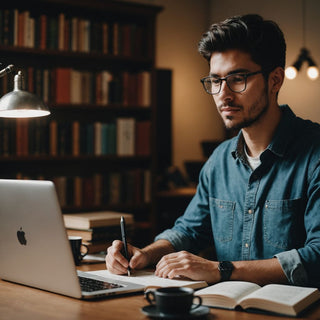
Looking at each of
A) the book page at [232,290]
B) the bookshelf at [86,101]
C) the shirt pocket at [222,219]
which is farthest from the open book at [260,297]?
the bookshelf at [86,101]

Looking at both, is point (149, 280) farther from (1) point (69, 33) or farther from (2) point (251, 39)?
(1) point (69, 33)

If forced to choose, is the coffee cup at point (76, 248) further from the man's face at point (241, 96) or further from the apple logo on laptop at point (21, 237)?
the man's face at point (241, 96)

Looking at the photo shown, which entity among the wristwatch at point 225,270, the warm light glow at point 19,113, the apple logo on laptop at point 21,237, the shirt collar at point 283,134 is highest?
the warm light glow at point 19,113

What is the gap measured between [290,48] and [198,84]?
934 mm

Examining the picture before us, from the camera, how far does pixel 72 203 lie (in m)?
3.85

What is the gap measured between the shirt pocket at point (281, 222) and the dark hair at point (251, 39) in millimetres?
470

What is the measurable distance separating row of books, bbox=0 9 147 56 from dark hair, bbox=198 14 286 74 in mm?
2076

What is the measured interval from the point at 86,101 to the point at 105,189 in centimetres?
67

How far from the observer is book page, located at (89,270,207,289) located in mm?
1414

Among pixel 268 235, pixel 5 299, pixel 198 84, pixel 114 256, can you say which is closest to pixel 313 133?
pixel 268 235

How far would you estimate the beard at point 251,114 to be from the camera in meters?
1.82

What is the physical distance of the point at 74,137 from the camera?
12.6ft

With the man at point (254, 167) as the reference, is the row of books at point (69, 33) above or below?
above

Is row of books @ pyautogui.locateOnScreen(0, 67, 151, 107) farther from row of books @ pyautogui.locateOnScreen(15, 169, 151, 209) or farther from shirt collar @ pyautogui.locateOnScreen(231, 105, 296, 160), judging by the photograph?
shirt collar @ pyautogui.locateOnScreen(231, 105, 296, 160)
